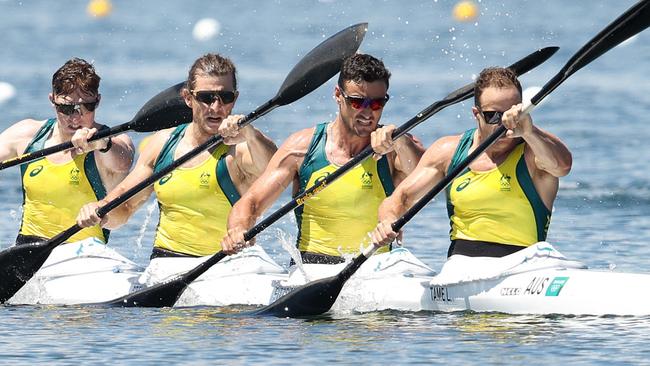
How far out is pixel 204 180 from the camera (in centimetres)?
1131

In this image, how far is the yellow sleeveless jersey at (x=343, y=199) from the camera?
Result: 10852 millimetres

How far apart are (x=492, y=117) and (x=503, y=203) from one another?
60 centimetres

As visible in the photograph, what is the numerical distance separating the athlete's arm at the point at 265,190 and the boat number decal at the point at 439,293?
128cm

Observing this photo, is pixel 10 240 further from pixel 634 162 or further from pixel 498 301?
pixel 634 162

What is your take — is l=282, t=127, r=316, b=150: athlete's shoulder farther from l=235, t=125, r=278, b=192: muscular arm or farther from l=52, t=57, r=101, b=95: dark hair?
l=52, t=57, r=101, b=95: dark hair

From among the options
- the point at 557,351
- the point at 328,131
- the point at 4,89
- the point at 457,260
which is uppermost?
the point at 4,89

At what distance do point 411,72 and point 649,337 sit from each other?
2387cm

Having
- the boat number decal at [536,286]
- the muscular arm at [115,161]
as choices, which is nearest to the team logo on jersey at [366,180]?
the boat number decal at [536,286]

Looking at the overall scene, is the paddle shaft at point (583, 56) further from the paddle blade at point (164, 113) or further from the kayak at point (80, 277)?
the paddle blade at point (164, 113)

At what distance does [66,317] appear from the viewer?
10.9 metres

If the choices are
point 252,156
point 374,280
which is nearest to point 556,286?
point 374,280

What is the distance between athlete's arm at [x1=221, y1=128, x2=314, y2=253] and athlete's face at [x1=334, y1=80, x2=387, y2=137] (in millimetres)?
401

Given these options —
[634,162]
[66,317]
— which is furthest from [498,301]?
[634,162]

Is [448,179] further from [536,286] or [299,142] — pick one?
[299,142]
